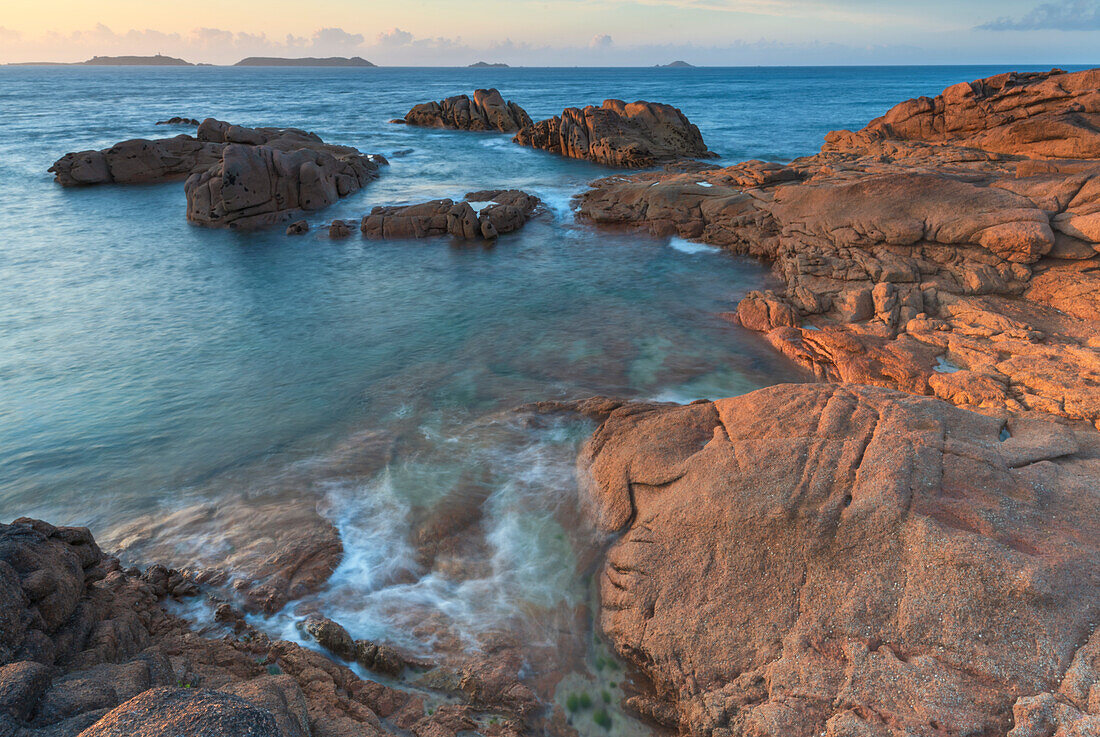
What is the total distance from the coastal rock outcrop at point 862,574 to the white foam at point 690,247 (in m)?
15.1

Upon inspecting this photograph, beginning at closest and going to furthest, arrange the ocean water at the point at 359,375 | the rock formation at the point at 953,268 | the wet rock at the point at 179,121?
the ocean water at the point at 359,375 < the rock formation at the point at 953,268 < the wet rock at the point at 179,121

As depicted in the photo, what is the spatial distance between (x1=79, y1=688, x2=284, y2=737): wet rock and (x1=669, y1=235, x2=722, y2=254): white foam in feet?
71.2

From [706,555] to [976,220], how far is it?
14.3m

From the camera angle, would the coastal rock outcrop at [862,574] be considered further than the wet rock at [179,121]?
No

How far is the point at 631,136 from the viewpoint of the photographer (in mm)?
42656

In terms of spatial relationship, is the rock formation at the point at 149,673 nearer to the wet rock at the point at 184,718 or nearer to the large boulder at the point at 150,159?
the wet rock at the point at 184,718

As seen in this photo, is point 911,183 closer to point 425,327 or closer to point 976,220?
point 976,220

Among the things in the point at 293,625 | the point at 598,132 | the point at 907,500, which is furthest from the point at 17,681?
the point at 598,132

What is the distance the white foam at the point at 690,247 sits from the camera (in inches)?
901

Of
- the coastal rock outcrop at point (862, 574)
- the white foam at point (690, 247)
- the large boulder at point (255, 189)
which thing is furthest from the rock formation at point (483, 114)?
the coastal rock outcrop at point (862, 574)

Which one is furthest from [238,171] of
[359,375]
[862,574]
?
[862,574]

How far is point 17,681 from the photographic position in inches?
162

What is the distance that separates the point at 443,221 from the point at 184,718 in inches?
979

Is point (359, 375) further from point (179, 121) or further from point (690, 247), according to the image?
point (179, 121)
